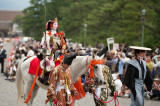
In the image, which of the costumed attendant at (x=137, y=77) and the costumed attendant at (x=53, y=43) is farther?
the costumed attendant at (x=53, y=43)

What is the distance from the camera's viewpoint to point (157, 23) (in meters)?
20.7

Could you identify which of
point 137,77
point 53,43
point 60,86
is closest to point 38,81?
point 53,43

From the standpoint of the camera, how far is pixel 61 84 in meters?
6.27

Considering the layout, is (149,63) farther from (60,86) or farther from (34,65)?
(60,86)

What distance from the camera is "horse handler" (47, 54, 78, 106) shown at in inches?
242

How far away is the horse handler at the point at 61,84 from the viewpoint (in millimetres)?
6156

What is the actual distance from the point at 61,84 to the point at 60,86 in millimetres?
65

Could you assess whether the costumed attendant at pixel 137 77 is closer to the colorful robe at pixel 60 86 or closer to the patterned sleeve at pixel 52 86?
the colorful robe at pixel 60 86

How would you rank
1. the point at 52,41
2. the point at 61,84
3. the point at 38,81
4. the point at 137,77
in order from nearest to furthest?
1. the point at 61,84
2. the point at 137,77
3. the point at 38,81
4. the point at 52,41

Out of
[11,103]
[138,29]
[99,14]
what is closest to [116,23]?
[99,14]

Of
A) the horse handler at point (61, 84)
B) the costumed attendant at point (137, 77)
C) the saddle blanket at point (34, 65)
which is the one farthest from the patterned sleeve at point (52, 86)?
the saddle blanket at point (34, 65)

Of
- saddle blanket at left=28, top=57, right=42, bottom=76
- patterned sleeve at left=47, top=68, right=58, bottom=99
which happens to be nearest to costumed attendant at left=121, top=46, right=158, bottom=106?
patterned sleeve at left=47, top=68, right=58, bottom=99

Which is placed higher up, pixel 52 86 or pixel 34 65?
pixel 34 65

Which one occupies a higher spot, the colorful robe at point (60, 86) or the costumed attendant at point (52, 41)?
the costumed attendant at point (52, 41)
